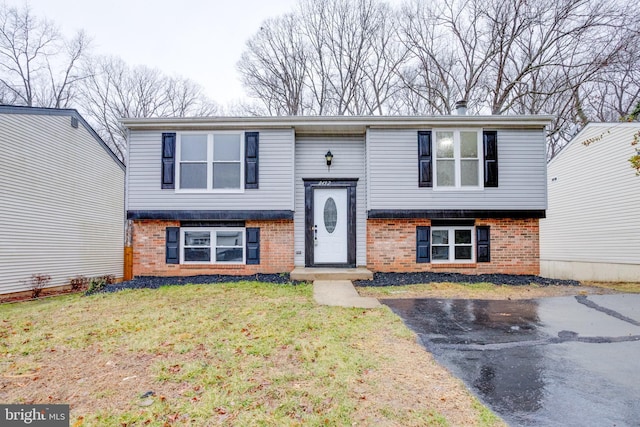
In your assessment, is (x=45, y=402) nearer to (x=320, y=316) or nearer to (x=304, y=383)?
(x=304, y=383)

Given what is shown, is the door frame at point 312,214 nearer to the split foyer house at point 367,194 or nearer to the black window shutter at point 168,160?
the split foyer house at point 367,194

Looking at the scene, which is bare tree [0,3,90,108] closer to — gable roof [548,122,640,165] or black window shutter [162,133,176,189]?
black window shutter [162,133,176,189]

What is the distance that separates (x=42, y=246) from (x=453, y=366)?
1262 centimetres

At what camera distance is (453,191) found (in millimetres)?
8805

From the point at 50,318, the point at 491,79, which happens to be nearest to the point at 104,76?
the point at 50,318

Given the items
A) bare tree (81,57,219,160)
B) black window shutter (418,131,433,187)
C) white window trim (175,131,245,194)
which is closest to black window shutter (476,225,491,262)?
black window shutter (418,131,433,187)

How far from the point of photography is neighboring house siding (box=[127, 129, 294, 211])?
8.83 m

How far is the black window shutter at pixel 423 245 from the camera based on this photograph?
886 cm

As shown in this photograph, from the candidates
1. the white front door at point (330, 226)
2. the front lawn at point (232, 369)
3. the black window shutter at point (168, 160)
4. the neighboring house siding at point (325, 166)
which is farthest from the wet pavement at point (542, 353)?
the black window shutter at point (168, 160)

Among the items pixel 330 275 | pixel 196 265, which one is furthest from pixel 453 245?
pixel 196 265

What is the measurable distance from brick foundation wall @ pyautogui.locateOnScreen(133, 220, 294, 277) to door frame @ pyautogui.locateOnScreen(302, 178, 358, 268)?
0.48 metres

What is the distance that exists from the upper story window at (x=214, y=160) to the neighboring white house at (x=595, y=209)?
32.6 ft

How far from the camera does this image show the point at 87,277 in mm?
12328

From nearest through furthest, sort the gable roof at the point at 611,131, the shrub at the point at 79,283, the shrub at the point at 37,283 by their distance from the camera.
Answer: the shrub at the point at 37,283 < the gable roof at the point at 611,131 < the shrub at the point at 79,283
